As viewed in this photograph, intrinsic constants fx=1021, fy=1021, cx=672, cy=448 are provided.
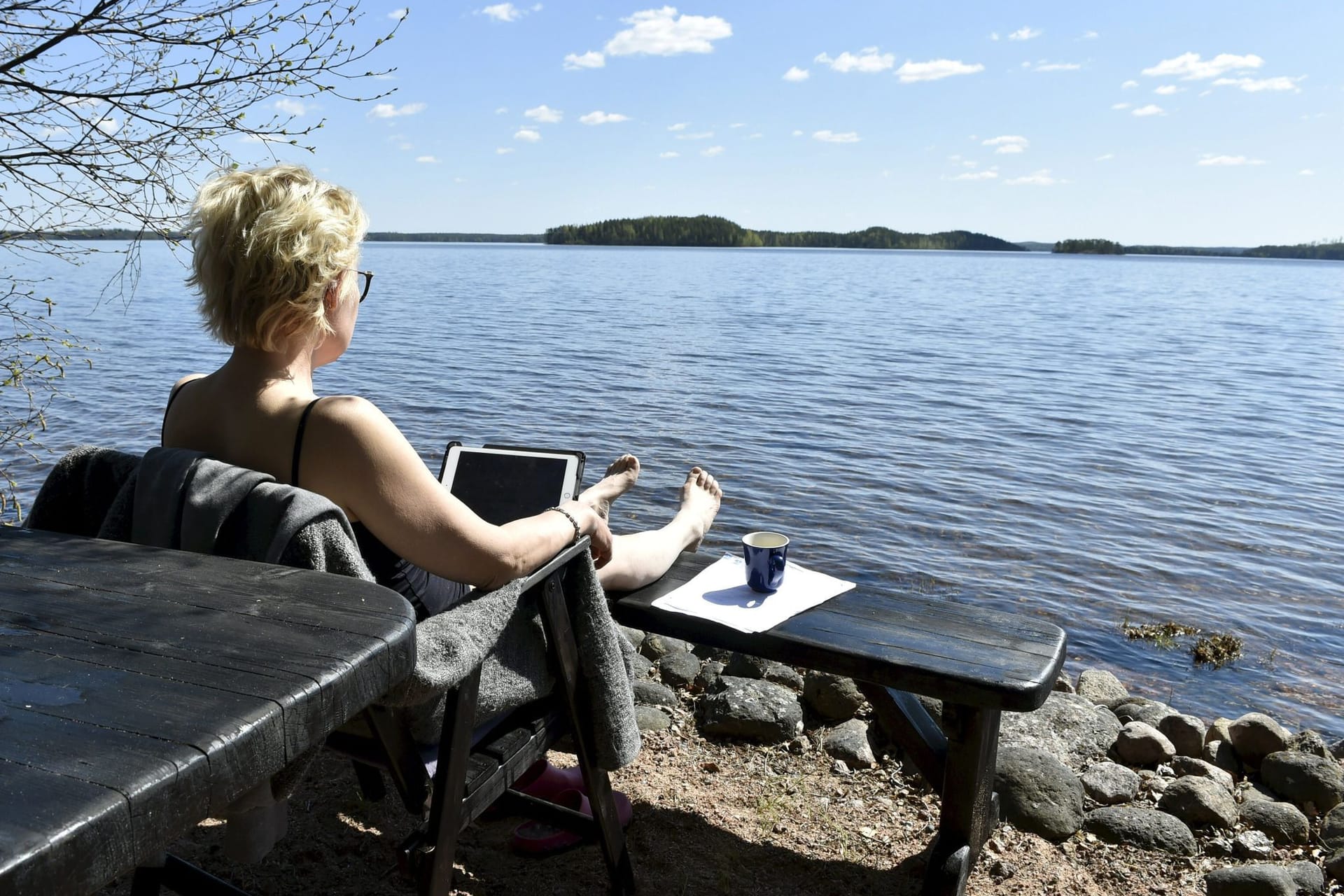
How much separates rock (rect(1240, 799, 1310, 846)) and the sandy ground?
0.50ft

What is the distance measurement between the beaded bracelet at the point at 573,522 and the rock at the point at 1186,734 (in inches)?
136

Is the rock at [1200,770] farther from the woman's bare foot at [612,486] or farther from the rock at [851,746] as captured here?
the woman's bare foot at [612,486]

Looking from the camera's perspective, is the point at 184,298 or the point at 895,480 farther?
the point at 184,298

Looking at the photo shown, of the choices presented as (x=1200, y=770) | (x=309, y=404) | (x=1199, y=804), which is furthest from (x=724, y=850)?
(x=1200, y=770)

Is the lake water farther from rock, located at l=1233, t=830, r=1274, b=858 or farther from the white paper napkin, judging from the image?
rock, located at l=1233, t=830, r=1274, b=858

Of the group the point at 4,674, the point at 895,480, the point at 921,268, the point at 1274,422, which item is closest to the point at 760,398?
the point at 895,480

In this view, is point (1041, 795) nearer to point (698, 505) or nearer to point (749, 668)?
point (698, 505)

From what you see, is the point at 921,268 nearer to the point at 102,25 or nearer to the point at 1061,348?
the point at 1061,348

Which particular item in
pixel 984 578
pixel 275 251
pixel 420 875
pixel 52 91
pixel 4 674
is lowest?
pixel 984 578

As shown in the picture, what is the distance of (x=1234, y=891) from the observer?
3.11 metres

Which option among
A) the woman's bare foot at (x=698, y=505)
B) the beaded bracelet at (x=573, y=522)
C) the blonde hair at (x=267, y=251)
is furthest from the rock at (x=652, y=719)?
the blonde hair at (x=267, y=251)

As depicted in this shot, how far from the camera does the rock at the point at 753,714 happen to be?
13.1 ft

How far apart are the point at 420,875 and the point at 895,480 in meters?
7.96

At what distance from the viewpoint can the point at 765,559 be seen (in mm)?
2887
